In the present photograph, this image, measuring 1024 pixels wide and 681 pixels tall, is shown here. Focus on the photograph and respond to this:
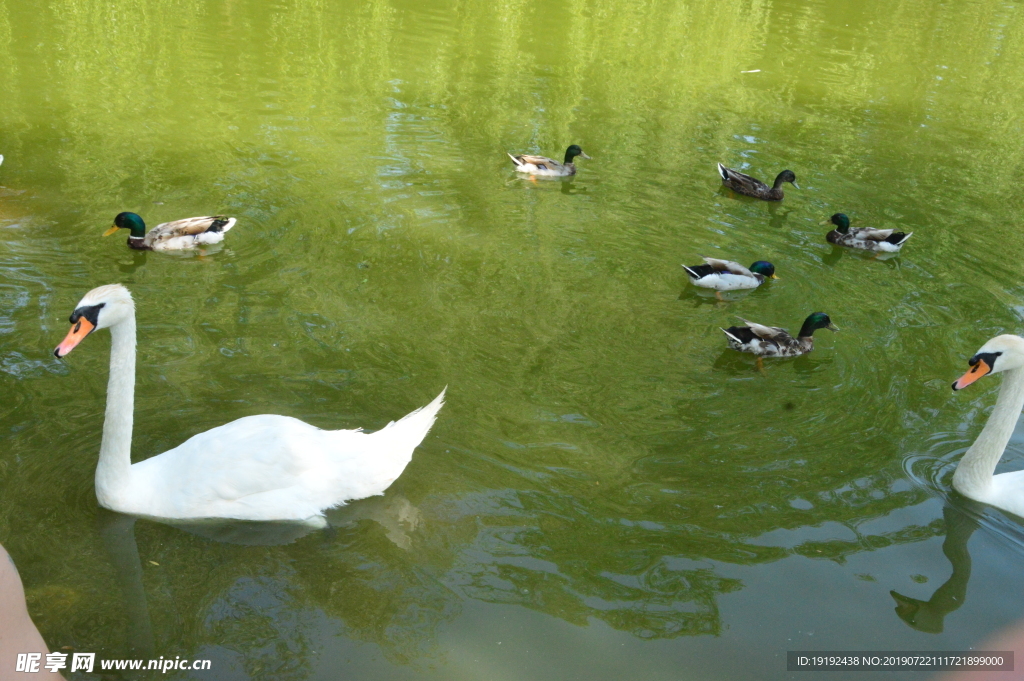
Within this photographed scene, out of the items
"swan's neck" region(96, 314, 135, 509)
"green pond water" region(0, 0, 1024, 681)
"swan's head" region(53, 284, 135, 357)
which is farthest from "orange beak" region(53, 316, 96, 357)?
"green pond water" region(0, 0, 1024, 681)

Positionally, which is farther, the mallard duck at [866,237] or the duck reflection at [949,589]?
the mallard duck at [866,237]

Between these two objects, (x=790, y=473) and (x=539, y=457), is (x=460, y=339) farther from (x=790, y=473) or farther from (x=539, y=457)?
(x=790, y=473)

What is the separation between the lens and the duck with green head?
8781mm

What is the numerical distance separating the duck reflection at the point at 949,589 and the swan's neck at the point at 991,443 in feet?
0.65

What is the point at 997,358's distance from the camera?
6027 millimetres

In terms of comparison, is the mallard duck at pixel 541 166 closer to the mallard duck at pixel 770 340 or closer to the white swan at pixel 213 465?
the mallard duck at pixel 770 340

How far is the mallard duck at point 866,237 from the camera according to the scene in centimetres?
1003

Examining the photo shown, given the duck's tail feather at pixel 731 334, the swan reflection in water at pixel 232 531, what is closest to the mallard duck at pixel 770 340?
the duck's tail feather at pixel 731 334

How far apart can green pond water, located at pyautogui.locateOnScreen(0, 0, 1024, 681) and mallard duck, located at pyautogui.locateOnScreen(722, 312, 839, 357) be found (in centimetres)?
17

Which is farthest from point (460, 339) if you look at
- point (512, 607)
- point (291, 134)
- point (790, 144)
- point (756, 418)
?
point (790, 144)


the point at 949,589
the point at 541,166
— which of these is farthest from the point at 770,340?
the point at 541,166

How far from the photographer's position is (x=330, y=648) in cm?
461

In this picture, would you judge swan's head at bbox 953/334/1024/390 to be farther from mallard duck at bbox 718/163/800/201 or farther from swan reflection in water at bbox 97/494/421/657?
mallard duck at bbox 718/163/800/201

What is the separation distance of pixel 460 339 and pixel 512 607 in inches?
120
